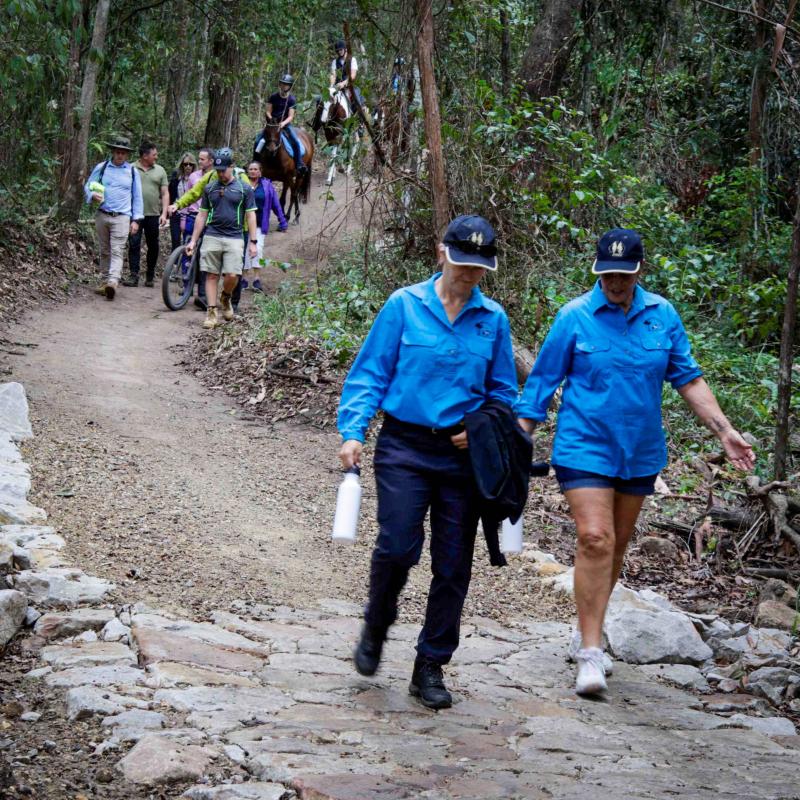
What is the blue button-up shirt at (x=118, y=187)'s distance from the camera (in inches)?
595

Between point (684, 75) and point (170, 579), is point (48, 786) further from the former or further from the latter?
point (684, 75)

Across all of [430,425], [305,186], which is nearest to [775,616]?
[430,425]

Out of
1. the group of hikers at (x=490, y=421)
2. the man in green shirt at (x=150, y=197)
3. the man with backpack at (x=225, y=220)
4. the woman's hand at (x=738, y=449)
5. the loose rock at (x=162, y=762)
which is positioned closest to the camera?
the loose rock at (x=162, y=762)

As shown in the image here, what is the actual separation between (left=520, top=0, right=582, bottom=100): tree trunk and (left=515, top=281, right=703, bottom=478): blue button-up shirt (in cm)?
833

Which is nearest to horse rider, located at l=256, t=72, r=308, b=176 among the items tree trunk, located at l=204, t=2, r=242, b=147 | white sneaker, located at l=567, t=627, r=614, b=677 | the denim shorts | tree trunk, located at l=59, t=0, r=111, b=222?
tree trunk, located at l=204, t=2, r=242, b=147

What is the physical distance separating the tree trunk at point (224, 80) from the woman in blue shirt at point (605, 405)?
56.7 ft

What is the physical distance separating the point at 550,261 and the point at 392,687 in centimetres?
732

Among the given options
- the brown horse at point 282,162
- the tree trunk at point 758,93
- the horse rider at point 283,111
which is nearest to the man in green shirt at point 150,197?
the brown horse at point 282,162

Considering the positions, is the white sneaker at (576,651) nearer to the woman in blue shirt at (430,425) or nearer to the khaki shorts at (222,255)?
the woman in blue shirt at (430,425)

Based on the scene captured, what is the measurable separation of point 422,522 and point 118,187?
11846 millimetres

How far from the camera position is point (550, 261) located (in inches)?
450

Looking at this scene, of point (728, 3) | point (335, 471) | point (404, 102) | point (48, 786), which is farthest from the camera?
point (728, 3)

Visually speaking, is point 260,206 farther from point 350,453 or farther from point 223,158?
point 350,453


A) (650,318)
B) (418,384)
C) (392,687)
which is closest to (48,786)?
(392,687)
